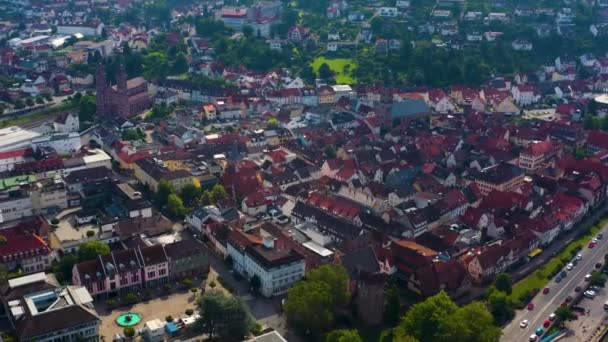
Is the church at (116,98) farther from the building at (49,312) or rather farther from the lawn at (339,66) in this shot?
the building at (49,312)

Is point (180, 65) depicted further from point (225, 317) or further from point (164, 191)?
point (225, 317)

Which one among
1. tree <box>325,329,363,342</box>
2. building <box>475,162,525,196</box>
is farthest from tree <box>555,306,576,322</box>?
building <box>475,162,525,196</box>

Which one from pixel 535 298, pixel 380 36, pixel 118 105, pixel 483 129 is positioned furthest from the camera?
pixel 380 36

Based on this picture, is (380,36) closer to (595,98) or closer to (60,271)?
(595,98)

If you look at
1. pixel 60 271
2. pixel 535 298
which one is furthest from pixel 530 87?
pixel 60 271

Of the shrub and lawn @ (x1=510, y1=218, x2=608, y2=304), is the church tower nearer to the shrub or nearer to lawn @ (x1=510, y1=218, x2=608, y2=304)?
the shrub

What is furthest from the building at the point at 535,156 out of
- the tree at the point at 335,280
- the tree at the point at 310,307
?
the tree at the point at 310,307
